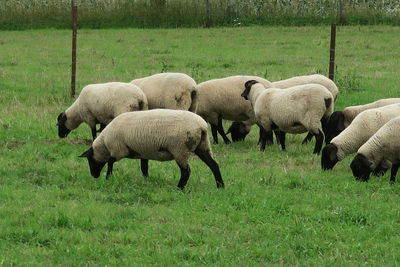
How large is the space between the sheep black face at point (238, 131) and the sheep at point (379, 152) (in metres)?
3.74

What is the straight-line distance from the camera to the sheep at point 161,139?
9.80m

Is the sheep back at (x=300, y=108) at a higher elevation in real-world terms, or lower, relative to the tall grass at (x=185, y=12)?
lower

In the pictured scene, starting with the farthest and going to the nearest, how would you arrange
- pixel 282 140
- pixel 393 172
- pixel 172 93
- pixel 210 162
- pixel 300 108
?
pixel 282 140 → pixel 172 93 → pixel 300 108 → pixel 393 172 → pixel 210 162

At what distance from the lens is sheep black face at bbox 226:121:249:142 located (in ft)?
47.1

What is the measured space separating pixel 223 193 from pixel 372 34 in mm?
20626

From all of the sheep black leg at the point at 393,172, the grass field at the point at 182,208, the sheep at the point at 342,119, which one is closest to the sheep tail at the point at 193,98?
the grass field at the point at 182,208

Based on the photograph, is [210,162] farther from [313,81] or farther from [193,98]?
[313,81]

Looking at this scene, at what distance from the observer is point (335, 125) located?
505 inches

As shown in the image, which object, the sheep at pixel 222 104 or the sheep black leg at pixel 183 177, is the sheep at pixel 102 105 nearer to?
the sheep at pixel 222 104

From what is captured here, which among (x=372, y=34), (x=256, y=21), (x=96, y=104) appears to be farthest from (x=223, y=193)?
(x=256, y=21)

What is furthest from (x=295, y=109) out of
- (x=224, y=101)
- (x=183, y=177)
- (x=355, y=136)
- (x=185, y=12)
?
(x=185, y=12)

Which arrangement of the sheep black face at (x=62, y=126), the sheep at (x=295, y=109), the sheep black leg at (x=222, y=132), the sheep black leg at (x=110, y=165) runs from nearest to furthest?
the sheep black leg at (x=110, y=165), the sheep at (x=295, y=109), the sheep black face at (x=62, y=126), the sheep black leg at (x=222, y=132)

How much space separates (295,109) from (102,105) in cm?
300

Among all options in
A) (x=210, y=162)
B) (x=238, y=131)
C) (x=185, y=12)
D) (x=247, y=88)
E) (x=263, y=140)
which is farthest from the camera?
(x=185, y=12)
